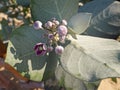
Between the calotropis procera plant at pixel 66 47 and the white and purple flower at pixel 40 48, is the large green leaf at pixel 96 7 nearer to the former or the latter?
the calotropis procera plant at pixel 66 47

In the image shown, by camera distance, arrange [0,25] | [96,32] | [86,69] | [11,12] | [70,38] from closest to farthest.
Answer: [86,69]
[70,38]
[96,32]
[0,25]
[11,12]

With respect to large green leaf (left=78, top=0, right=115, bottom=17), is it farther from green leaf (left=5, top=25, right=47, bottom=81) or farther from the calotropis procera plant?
green leaf (left=5, top=25, right=47, bottom=81)

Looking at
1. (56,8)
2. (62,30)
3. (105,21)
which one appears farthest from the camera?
(105,21)

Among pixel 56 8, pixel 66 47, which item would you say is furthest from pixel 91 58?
pixel 56 8

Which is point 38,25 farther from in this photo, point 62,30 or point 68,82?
point 68,82

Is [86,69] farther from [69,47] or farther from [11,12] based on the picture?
[11,12]

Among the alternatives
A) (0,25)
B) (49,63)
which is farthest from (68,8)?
(0,25)
